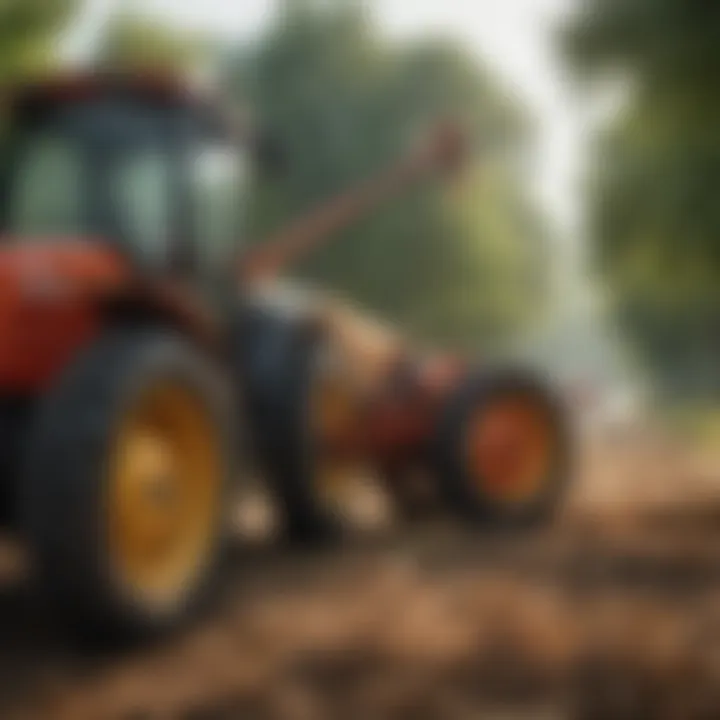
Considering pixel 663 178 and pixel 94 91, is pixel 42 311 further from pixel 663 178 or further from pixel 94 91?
pixel 663 178

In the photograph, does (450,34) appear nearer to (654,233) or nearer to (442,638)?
(654,233)

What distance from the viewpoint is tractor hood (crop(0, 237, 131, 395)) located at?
0.98m

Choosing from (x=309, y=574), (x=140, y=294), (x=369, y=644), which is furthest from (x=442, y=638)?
(x=140, y=294)

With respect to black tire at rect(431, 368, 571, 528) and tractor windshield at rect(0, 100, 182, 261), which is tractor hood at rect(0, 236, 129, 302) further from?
black tire at rect(431, 368, 571, 528)

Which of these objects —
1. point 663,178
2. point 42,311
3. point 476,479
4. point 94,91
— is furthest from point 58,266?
point 663,178

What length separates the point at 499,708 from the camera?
852 mm

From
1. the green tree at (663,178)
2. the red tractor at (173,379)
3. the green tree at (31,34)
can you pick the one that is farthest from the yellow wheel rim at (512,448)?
the green tree at (31,34)

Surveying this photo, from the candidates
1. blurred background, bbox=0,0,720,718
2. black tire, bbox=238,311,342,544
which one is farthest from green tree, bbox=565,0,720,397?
black tire, bbox=238,311,342,544

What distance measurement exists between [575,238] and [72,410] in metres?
0.50

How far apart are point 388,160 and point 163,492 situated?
0.37 m

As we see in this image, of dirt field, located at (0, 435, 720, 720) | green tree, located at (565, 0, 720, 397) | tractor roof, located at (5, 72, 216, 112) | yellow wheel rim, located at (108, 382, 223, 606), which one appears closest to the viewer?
dirt field, located at (0, 435, 720, 720)

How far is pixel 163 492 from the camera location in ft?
3.34

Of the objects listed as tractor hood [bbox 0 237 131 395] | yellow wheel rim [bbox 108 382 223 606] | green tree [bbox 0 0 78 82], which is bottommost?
yellow wheel rim [bbox 108 382 223 606]

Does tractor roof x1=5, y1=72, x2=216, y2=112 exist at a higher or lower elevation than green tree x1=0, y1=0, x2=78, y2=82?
lower
